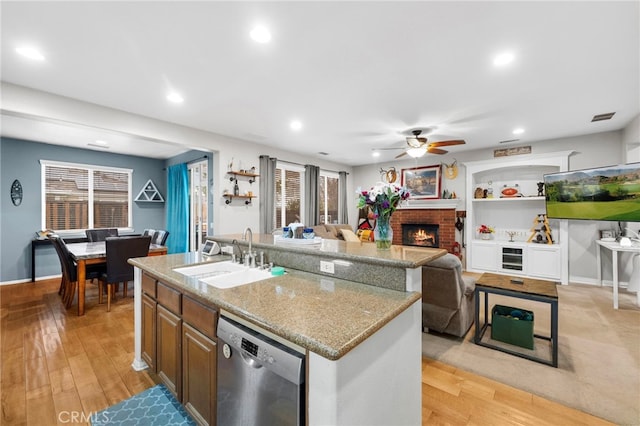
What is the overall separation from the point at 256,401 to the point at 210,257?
166 centimetres

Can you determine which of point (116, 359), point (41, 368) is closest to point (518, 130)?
point (116, 359)

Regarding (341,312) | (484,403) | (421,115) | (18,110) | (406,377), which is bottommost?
(484,403)

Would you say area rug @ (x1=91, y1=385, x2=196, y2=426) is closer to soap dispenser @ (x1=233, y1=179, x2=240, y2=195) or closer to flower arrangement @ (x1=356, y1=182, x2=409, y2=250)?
flower arrangement @ (x1=356, y1=182, x2=409, y2=250)

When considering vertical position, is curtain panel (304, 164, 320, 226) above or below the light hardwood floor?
above

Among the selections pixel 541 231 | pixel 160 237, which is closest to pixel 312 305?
pixel 160 237

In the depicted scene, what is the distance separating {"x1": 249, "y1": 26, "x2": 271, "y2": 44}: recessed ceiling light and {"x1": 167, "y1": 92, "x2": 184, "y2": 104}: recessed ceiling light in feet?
4.97

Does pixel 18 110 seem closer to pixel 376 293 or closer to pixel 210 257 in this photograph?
pixel 210 257

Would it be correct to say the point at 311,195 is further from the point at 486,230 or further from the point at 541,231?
the point at 541,231

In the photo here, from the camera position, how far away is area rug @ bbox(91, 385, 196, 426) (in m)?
1.76

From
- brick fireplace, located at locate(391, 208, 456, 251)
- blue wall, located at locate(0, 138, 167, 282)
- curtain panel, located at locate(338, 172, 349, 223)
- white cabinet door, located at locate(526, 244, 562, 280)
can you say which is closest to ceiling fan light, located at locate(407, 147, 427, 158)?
brick fireplace, located at locate(391, 208, 456, 251)

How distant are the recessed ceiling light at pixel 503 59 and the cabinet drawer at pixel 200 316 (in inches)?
118

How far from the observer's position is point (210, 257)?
8.61 feet

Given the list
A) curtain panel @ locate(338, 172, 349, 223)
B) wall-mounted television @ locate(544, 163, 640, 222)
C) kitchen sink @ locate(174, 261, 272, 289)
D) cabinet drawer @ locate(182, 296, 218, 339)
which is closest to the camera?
cabinet drawer @ locate(182, 296, 218, 339)

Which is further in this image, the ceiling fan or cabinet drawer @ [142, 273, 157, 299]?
the ceiling fan
